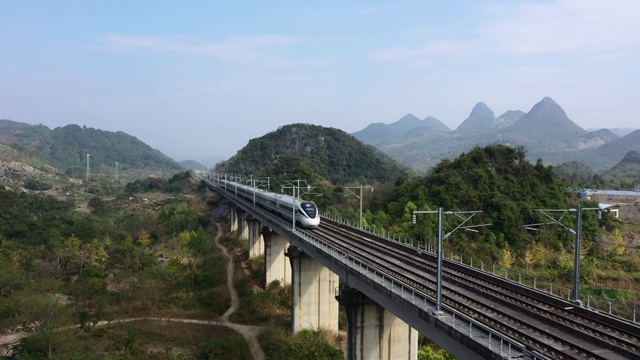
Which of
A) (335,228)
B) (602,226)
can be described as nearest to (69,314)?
Answer: (335,228)

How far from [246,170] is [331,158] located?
3159 centimetres

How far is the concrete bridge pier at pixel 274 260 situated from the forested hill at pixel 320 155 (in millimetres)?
90506

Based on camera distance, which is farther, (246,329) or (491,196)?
(491,196)

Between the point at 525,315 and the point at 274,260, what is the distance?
127 feet

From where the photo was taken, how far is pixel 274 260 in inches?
2228

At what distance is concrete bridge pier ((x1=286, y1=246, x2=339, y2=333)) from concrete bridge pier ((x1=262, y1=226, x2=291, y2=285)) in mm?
14332

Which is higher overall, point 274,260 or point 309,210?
point 309,210

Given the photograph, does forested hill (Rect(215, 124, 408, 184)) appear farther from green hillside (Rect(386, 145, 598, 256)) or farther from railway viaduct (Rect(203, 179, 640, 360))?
railway viaduct (Rect(203, 179, 640, 360))

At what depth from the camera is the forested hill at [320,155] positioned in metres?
158

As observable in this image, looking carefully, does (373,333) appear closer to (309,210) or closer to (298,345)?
(298,345)

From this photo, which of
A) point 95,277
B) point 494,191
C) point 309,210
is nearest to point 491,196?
point 494,191

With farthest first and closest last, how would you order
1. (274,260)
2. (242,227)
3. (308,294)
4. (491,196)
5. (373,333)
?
(242,227), (491,196), (274,260), (308,294), (373,333)

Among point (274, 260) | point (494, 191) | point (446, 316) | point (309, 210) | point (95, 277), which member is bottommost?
point (95, 277)

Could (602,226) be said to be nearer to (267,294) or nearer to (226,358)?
(267,294)
